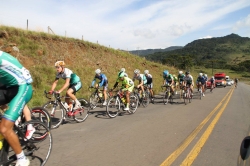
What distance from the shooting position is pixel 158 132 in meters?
6.65

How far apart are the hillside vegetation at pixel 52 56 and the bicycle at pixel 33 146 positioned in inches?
268

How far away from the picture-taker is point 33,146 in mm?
3930

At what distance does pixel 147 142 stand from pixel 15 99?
135 inches

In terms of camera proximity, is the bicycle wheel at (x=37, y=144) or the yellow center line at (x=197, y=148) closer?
the bicycle wheel at (x=37, y=144)

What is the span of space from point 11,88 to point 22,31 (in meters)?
18.4

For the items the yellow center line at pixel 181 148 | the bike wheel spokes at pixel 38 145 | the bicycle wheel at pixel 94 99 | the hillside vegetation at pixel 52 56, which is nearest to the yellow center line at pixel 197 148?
the yellow center line at pixel 181 148

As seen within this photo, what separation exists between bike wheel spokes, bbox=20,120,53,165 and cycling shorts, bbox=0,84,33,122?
1.94ft

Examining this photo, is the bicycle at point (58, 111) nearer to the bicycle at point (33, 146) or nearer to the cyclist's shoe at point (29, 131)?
the bicycle at point (33, 146)

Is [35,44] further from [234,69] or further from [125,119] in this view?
[234,69]

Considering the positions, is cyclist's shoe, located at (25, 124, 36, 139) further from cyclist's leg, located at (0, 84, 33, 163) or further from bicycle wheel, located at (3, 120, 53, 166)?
cyclist's leg, located at (0, 84, 33, 163)

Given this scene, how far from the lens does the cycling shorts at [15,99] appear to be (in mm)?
3361

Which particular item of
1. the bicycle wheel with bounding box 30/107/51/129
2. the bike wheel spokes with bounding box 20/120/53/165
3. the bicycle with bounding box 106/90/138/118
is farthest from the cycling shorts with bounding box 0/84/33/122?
the bicycle with bounding box 106/90/138/118

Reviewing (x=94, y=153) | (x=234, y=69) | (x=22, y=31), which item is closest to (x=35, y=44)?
(x=22, y=31)

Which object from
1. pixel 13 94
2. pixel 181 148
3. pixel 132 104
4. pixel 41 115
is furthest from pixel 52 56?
pixel 181 148
